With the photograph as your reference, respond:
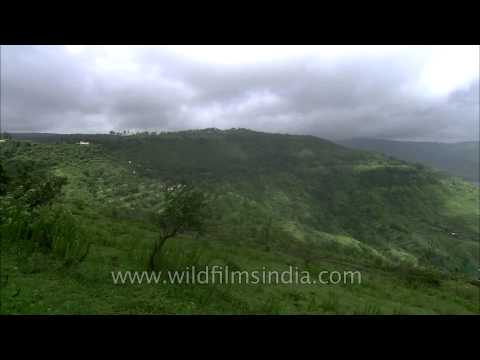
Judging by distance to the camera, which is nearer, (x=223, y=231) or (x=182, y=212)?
(x=182, y=212)

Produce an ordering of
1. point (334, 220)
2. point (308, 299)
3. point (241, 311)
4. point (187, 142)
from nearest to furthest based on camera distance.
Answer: point (241, 311) < point (308, 299) < point (334, 220) < point (187, 142)

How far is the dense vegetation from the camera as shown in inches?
339

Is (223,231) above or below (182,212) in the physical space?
below

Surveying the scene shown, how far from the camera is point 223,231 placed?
40.2 metres

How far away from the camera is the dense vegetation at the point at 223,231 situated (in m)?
8.60

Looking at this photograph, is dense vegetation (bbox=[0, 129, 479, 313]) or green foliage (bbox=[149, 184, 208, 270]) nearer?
dense vegetation (bbox=[0, 129, 479, 313])

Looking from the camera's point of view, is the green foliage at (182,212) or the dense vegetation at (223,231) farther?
the green foliage at (182,212)

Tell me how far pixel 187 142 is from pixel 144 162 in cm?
7144
